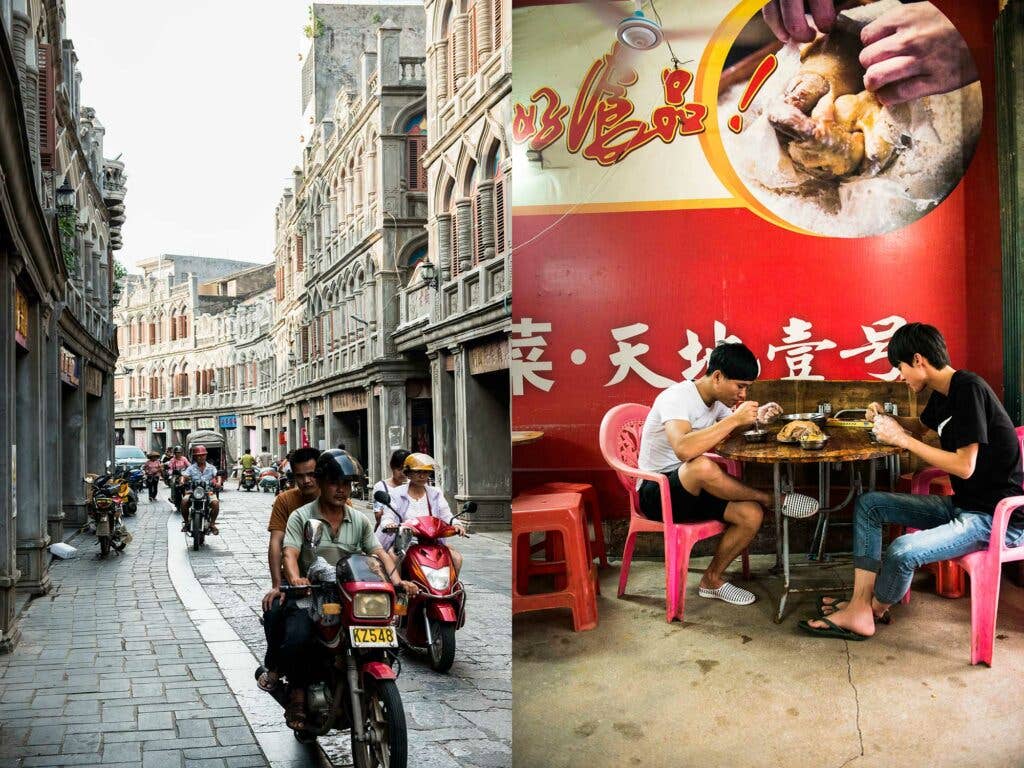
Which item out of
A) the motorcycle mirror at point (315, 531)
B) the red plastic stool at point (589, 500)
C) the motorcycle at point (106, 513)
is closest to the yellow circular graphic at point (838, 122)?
the red plastic stool at point (589, 500)

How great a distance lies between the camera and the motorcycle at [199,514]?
832cm

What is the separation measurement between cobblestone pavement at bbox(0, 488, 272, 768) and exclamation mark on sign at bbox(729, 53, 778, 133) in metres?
2.42

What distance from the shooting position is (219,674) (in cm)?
435

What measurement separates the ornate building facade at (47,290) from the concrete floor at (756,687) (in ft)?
12.1

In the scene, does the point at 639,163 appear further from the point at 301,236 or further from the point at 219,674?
the point at 301,236

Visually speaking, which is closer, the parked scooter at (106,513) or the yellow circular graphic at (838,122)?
the yellow circular graphic at (838,122)

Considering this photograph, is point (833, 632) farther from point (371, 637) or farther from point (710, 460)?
point (371, 637)

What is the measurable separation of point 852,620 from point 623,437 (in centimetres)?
49

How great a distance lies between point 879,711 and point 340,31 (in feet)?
12.3

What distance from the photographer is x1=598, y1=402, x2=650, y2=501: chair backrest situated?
181 cm

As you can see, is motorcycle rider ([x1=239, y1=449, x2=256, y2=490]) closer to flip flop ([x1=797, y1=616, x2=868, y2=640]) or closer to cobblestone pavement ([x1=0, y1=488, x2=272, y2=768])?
cobblestone pavement ([x1=0, y1=488, x2=272, y2=768])

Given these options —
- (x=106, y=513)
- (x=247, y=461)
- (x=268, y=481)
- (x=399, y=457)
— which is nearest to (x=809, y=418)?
(x=399, y=457)

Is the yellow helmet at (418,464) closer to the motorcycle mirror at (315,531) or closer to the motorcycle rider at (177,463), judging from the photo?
the motorcycle mirror at (315,531)

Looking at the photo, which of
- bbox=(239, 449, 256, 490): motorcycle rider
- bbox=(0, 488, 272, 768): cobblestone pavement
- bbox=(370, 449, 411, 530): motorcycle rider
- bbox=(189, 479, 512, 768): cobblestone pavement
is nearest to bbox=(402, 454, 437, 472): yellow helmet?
bbox=(370, 449, 411, 530): motorcycle rider
